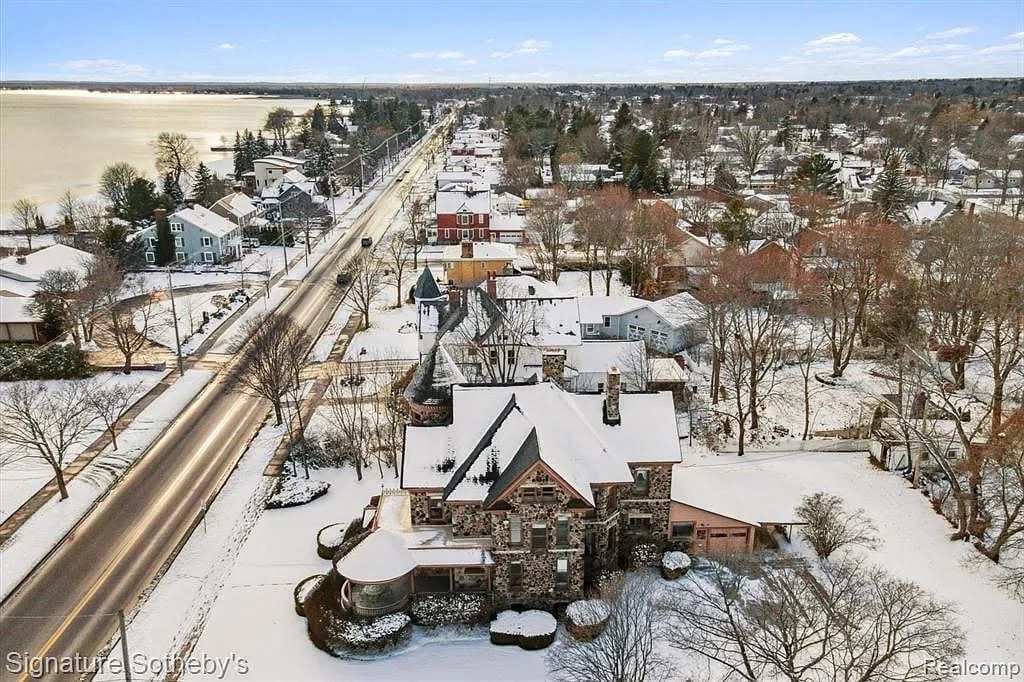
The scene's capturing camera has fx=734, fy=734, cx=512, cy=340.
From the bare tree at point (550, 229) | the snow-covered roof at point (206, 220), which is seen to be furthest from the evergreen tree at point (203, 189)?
the bare tree at point (550, 229)

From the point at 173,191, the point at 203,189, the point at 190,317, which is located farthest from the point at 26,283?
the point at 173,191

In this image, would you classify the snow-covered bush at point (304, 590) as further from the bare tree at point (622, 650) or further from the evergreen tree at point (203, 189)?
the evergreen tree at point (203, 189)

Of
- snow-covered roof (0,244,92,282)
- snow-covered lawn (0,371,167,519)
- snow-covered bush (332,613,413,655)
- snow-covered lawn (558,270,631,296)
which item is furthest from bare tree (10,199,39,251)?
snow-covered bush (332,613,413,655)

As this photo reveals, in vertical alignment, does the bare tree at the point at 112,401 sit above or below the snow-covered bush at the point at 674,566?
above

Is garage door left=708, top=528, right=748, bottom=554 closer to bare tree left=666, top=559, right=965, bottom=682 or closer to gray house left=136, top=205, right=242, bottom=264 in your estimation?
bare tree left=666, top=559, right=965, bottom=682

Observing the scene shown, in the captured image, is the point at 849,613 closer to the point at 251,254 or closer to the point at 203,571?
the point at 203,571

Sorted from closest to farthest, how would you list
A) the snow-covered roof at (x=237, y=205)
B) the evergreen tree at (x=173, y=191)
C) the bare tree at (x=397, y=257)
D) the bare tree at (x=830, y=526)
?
the bare tree at (x=830, y=526)
the bare tree at (x=397, y=257)
the snow-covered roof at (x=237, y=205)
the evergreen tree at (x=173, y=191)
